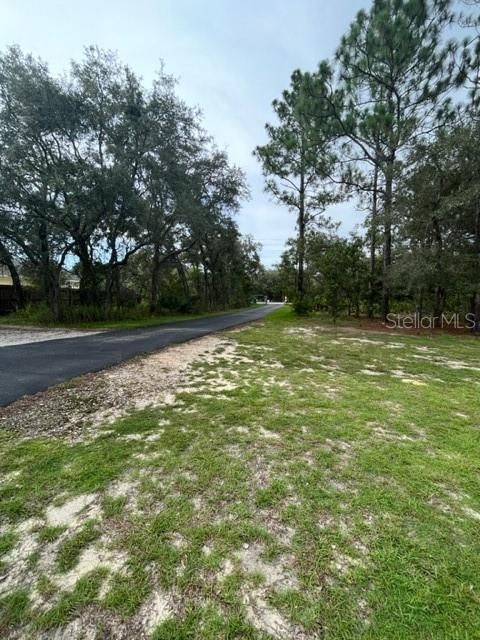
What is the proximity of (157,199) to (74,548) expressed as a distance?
13.8m

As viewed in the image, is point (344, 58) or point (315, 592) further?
point (344, 58)

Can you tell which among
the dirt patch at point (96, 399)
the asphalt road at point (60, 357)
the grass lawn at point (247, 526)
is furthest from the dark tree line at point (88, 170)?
the grass lawn at point (247, 526)

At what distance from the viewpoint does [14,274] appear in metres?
13.8

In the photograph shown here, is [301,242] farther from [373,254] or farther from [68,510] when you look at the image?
[68,510]

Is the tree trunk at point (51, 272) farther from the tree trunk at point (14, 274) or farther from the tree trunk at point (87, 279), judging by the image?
the tree trunk at point (14, 274)

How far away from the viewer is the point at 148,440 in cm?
236

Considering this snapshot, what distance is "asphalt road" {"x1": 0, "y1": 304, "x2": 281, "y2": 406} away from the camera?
12.3 ft

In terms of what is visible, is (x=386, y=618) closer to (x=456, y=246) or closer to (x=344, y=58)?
(x=456, y=246)

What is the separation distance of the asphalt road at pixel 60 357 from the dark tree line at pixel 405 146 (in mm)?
8813

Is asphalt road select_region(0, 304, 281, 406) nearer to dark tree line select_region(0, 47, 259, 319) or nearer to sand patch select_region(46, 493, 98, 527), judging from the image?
sand patch select_region(46, 493, 98, 527)

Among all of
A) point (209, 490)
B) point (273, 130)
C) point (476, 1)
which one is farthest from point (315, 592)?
point (273, 130)

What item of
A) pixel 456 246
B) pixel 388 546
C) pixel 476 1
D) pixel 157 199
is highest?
pixel 476 1

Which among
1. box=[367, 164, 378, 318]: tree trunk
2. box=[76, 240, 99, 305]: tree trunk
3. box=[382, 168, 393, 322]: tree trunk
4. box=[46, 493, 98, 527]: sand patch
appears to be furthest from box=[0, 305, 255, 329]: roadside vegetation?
box=[367, 164, 378, 318]: tree trunk

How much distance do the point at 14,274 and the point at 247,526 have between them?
56.0 feet
